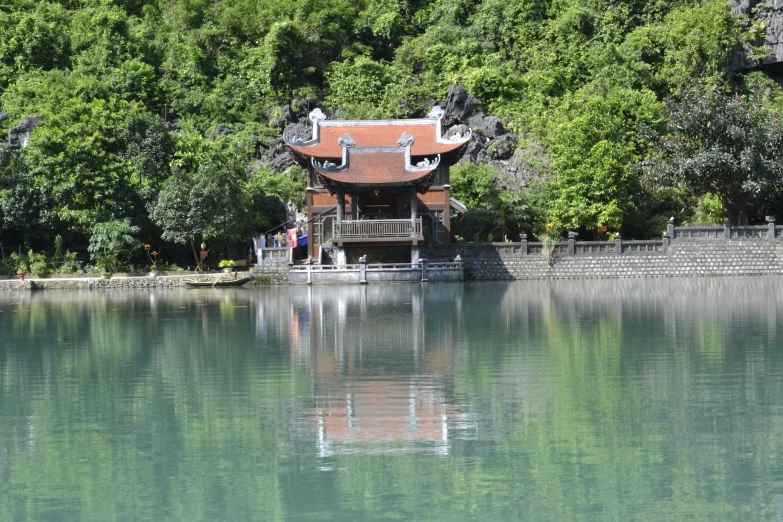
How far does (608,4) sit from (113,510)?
45806 mm

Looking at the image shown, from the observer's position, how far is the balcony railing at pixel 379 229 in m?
35.8

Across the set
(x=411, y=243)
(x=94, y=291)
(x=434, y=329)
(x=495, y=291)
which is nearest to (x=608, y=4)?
(x=411, y=243)

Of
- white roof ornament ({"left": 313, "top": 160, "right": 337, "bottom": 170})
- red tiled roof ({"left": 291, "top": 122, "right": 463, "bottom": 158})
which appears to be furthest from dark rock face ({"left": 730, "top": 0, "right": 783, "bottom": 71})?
white roof ornament ({"left": 313, "top": 160, "right": 337, "bottom": 170})

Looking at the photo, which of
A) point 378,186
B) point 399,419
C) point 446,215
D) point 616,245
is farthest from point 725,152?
point 399,419

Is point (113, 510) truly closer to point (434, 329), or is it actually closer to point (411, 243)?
point (434, 329)

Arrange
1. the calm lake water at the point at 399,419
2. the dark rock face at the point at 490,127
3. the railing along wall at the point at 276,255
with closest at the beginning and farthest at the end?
the calm lake water at the point at 399,419
the railing along wall at the point at 276,255
the dark rock face at the point at 490,127

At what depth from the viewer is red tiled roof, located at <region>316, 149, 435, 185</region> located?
3556cm

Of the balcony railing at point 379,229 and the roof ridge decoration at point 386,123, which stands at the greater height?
the roof ridge decoration at point 386,123

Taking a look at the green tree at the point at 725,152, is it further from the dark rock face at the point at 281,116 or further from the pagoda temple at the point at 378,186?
the dark rock face at the point at 281,116

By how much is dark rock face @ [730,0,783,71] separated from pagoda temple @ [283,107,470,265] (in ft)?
49.4

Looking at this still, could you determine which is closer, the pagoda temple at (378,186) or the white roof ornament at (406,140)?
the pagoda temple at (378,186)

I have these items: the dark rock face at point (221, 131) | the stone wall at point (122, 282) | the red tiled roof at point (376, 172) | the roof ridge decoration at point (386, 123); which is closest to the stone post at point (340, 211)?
the red tiled roof at point (376, 172)

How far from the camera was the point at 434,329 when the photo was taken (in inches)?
828

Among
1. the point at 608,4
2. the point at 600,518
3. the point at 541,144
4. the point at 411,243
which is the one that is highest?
the point at 608,4
